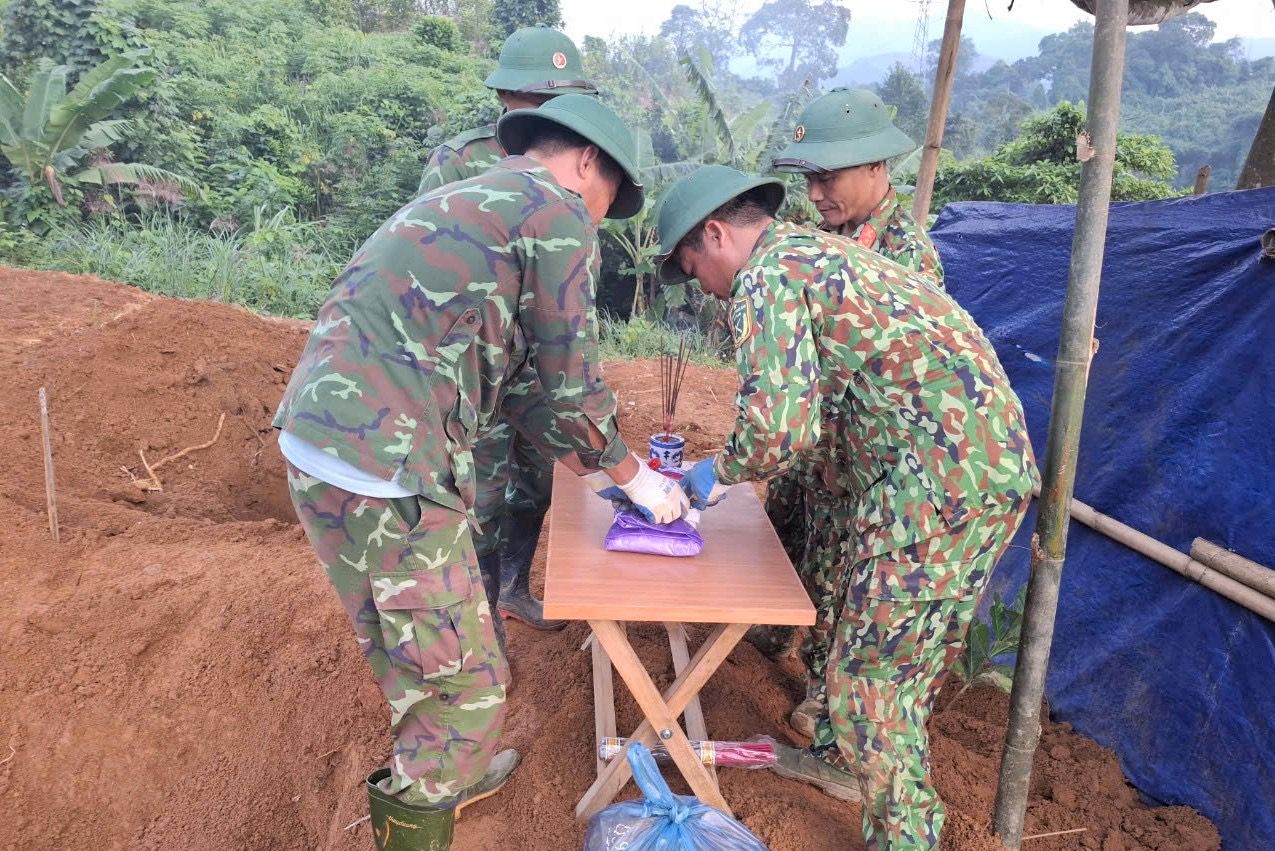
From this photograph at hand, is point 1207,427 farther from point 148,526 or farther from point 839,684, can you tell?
point 148,526

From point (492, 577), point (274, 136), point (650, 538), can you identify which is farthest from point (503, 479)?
point (274, 136)

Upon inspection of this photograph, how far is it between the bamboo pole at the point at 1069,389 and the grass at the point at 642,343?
19.2 feet

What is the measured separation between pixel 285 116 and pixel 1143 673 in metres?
14.0

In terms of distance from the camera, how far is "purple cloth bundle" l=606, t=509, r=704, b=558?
2.10 meters

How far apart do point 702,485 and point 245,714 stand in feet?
5.74

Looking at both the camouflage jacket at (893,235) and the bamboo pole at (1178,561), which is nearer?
the bamboo pole at (1178,561)

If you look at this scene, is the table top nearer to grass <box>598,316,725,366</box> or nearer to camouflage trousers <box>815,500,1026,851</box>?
camouflage trousers <box>815,500,1026,851</box>

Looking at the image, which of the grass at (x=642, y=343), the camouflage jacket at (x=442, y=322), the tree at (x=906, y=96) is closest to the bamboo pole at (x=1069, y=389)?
the camouflage jacket at (x=442, y=322)

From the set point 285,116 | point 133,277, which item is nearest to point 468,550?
point 133,277

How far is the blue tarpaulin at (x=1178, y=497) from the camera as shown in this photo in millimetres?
2143

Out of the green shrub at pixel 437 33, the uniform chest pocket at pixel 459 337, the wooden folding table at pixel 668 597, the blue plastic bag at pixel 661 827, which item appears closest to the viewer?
the blue plastic bag at pixel 661 827

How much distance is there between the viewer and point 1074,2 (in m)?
2.90

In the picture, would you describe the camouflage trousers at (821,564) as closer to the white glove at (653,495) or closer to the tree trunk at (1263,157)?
the white glove at (653,495)

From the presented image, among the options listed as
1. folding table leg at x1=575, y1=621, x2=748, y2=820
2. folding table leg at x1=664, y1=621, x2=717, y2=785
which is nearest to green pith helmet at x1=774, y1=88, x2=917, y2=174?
folding table leg at x1=575, y1=621, x2=748, y2=820
